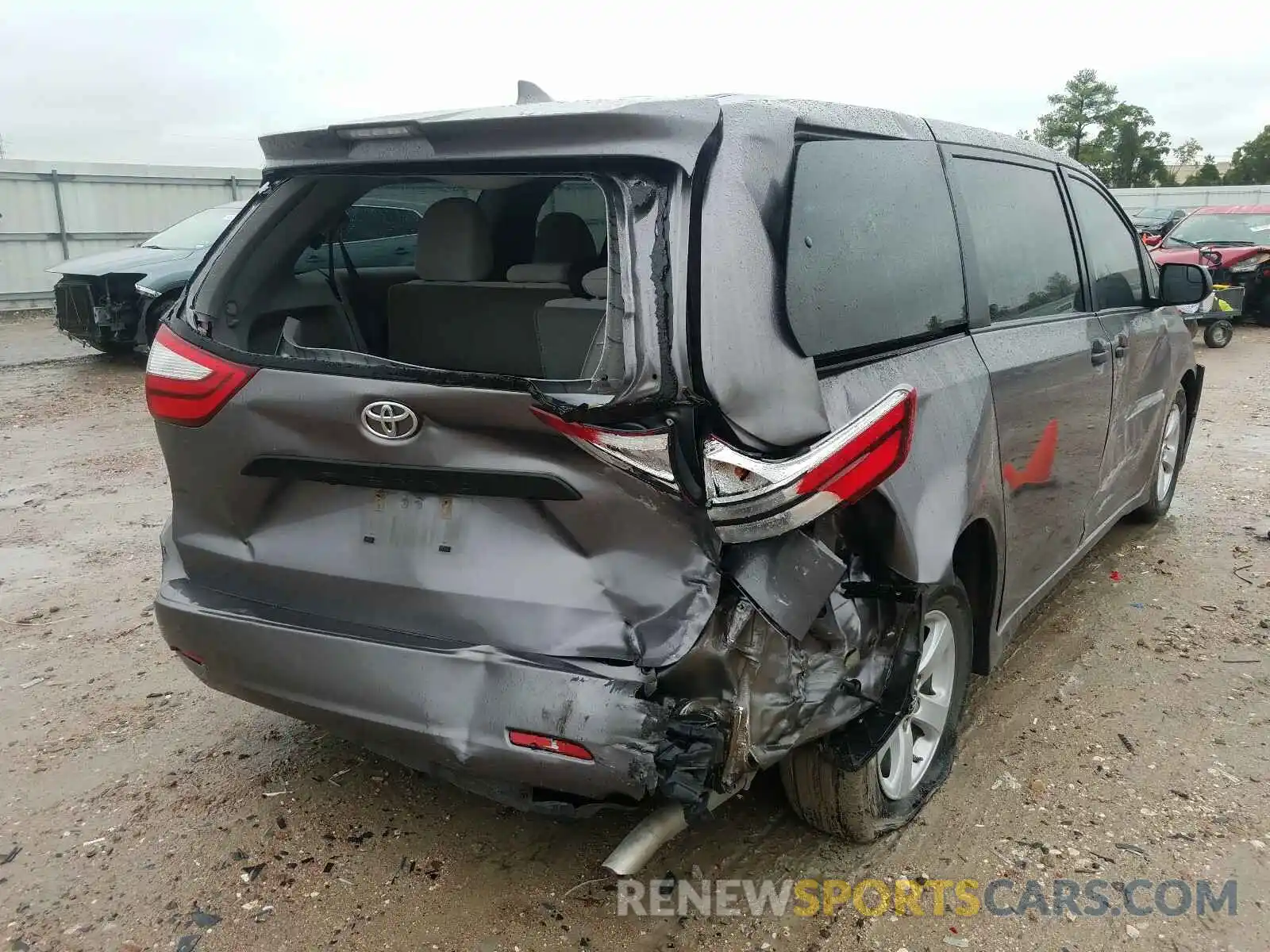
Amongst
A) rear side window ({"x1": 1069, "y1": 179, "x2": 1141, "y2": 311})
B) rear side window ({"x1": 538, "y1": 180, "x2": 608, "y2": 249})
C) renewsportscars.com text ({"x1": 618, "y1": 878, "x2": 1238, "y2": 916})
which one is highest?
rear side window ({"x1": 538, "y1": 180, "x2": 608, "y2": 249})

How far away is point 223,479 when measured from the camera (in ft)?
8.35

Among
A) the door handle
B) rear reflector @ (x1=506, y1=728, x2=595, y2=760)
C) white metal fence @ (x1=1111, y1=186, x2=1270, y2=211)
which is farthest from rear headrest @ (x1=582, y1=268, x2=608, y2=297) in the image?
white metal fence @ (x1=1111, y1=186, x2=1270, y2=211)

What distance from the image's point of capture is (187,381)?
8.25 ft

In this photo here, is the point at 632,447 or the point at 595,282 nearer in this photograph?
the point at 632,447

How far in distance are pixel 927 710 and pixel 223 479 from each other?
2.03 m

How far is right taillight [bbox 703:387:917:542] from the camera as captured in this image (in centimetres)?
198

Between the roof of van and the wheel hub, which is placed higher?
the roof of van

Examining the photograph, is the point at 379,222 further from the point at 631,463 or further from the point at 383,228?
the point at 631,463

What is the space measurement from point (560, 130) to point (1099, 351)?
2.50m

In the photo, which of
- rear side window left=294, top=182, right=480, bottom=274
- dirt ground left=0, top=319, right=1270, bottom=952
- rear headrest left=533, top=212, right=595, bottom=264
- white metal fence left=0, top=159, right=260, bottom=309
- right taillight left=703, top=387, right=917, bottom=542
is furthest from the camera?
white metal fence left=0, top=159, right=260, bottom=309

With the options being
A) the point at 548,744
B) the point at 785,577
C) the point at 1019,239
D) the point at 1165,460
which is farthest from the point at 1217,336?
the point at 548,744

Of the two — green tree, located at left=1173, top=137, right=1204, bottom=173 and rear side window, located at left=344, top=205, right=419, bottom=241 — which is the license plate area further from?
green tree, located at left=1173, top=137, right=1204, bottom=173

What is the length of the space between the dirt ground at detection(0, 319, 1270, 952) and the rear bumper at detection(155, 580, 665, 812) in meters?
0.51

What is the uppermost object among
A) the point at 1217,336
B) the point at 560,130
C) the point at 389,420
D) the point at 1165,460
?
the point at 560,130
